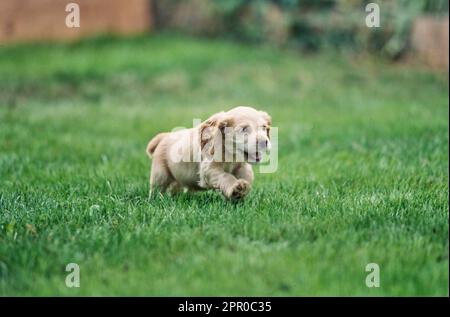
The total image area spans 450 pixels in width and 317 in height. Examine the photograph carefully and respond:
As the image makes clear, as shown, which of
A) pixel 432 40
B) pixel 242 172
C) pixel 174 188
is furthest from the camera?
pixel 432 40

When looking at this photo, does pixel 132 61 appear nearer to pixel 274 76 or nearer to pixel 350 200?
pixel 274 76

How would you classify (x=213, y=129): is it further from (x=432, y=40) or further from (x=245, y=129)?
(x=432, y=40)

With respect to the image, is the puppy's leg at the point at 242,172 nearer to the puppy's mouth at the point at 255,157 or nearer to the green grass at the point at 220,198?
the green grass at the point at 220,198

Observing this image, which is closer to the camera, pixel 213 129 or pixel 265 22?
pixel 213 129

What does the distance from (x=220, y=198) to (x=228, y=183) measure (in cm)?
46

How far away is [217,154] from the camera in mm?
4703

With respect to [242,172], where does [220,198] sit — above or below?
below

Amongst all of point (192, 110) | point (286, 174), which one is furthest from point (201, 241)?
point (192, 110)

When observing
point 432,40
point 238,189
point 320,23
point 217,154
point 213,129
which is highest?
point 320,23

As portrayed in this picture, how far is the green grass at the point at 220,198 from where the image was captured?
3701 mm

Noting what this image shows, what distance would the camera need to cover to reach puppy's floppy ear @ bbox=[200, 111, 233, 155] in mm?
4594

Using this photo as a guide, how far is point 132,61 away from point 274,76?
2434 mm

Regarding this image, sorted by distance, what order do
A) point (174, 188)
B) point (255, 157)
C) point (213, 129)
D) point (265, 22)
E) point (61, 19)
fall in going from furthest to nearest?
point (265, 22), point (61, 19), point (174, 188), point (213, 129), point (255, 157)

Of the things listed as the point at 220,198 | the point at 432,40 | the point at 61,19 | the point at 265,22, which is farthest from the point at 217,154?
the point at 265,22
